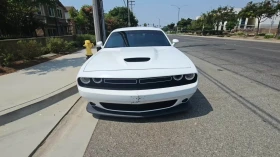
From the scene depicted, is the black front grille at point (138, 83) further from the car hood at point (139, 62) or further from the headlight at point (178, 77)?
the car hood at point (139, 62)

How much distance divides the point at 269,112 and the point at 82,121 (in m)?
3.19

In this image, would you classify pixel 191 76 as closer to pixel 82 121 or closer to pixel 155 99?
pixel 155 99

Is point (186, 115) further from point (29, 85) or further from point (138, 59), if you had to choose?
point (29, 85)

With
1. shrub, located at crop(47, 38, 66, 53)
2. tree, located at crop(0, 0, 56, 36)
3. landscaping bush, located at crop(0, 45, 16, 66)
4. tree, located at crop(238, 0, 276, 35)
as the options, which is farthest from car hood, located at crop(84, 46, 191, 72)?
tree, located at crop(238, 0, 276, 35)

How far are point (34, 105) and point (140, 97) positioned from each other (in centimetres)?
226

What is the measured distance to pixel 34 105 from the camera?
3.84m

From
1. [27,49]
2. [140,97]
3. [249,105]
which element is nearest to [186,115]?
[140,97]

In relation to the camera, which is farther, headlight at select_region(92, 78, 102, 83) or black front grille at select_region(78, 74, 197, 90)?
headlight at select_region(92, 78, 102, 83)

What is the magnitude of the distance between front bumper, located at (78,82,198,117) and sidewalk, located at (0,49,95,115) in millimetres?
1675

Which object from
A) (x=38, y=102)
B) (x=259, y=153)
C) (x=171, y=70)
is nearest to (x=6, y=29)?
(x=38, y=102)

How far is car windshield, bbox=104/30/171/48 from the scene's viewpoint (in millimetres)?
4626

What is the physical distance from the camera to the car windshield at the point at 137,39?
15.2 ft

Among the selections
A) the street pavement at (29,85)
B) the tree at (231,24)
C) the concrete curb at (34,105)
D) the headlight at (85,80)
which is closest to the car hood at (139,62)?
the headlight at (85,80)

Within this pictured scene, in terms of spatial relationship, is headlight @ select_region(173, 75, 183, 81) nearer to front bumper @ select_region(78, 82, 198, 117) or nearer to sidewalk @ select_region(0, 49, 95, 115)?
front bumper @ select_region(78, 82, 198, 117)
